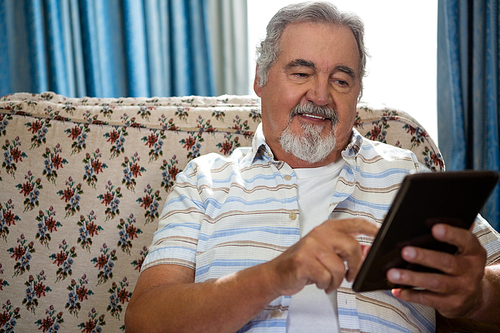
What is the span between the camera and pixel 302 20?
47.3 inches

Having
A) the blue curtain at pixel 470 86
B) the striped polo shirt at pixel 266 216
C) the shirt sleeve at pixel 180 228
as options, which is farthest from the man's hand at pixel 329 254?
the blue curtain at pixel 470 86

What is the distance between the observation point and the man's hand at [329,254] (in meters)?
0.66

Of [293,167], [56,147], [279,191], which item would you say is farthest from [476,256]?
[56,147]

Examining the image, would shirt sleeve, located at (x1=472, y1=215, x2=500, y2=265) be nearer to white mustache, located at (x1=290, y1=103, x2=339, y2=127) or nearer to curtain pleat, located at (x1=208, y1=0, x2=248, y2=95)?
white mustache, located at (x1=290, y1=103, x2=339, y2=127)

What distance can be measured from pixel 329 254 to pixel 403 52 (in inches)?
73.4

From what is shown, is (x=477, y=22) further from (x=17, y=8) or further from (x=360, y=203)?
(x=17, y=8)

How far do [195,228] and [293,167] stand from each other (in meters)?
0.36

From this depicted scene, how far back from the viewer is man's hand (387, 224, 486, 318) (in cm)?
64

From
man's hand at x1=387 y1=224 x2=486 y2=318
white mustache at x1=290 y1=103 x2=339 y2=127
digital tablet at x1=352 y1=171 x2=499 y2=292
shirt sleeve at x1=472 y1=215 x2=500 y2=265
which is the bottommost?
shirt sleeve at x1=472 y1=215 x2=500 y2=265

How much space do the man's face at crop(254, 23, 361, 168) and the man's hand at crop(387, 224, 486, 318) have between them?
0.55m

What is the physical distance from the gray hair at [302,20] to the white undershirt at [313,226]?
33 centimetres

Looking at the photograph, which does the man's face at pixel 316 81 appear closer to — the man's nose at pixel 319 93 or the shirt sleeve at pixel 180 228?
the man's nose at pixel 319 93

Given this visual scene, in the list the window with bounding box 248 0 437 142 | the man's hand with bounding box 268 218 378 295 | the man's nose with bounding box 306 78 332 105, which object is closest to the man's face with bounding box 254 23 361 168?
the man's nose with bounding box 306 78 332 105

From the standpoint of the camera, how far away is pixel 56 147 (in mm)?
1272
